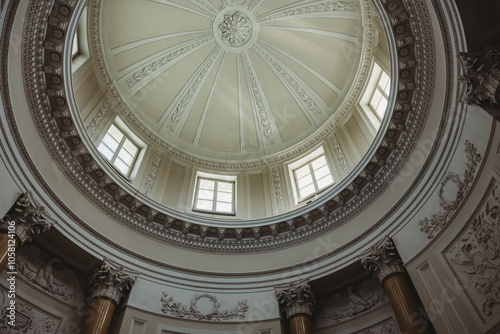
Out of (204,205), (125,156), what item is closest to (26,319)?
(125,156)

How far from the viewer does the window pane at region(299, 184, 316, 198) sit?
12792 mm

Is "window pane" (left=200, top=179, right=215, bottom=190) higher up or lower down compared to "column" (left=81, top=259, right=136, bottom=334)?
higher up

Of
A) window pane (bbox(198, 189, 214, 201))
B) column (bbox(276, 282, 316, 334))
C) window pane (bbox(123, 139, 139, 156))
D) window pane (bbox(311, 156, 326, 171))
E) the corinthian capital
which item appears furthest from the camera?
window pane (bbox(311, 156, 326, 171))

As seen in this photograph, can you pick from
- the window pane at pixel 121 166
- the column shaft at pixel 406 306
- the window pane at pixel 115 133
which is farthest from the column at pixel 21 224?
the column shaft at pixel 406 306

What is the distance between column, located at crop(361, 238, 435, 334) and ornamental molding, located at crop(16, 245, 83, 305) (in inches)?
289

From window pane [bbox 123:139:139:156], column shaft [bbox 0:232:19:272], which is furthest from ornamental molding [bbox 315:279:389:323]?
window pane [bbox 123:139:139:156]

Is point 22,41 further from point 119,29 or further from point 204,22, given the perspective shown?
point 204,22

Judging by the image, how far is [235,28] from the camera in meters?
16.0

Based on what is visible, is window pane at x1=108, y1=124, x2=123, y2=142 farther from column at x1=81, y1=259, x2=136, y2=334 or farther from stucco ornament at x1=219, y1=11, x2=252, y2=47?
stucco ornament at x1=219, y1=11, x2=252, y2=47

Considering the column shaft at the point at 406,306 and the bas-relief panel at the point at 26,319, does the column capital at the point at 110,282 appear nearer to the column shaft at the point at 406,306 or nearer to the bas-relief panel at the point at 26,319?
the bas-relief panel at the point at 26,319

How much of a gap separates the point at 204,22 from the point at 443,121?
1141 cm

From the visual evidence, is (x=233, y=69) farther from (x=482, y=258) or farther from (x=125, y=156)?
(x=482, y=258)

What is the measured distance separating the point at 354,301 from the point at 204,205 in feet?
20.0

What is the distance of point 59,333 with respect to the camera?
322 inches
